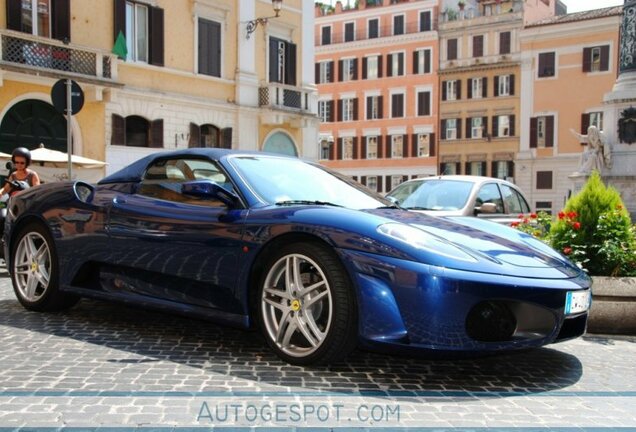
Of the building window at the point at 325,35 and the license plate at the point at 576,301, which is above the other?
the building window at the point at 325,35

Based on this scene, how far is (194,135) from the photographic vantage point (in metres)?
24.1

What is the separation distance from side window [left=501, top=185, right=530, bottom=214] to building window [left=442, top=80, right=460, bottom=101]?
44711 millimetres

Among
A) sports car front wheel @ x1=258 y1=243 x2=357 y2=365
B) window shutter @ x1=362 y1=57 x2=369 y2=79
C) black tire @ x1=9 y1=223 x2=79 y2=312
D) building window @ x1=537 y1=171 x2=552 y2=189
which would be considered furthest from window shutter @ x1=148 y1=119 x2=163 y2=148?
window shutter @ x1=362 y1=57 x2=369 y2=79

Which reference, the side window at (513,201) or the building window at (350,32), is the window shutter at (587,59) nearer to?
the building window at (350,32)

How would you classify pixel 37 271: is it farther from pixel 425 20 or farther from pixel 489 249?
pixel 425 20

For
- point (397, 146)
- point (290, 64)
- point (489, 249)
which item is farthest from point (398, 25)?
point (489, 249)

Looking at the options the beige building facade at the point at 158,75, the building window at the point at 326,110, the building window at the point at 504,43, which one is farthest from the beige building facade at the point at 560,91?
the beige building facade at the point at 158,75

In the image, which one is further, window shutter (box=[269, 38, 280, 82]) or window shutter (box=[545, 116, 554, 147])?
window shutter (box=[545, 116, 554, 147])

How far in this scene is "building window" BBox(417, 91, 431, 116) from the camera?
5484 cm

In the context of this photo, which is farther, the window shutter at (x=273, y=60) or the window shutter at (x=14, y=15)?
the window shutter at (x=273, y=60)

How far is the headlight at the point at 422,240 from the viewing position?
152 inches

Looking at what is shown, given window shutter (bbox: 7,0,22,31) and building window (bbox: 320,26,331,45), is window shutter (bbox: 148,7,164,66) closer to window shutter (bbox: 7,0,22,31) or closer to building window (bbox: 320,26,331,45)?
window shutter (bbox: 7,0,22,31)

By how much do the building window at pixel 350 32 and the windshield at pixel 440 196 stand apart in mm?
51450

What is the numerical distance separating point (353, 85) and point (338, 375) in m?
55.3
